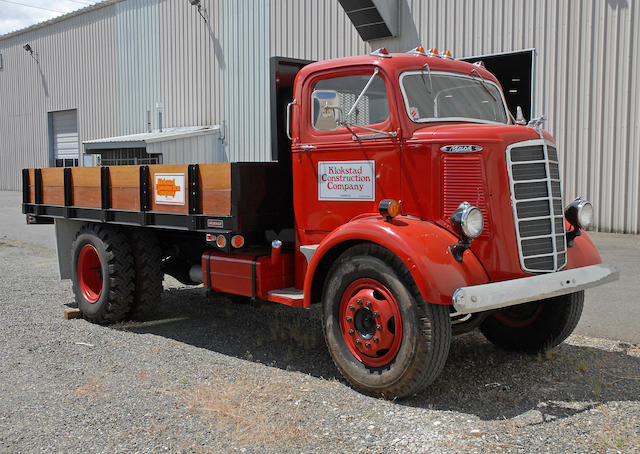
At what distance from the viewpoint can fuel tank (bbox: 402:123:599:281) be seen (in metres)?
4.74

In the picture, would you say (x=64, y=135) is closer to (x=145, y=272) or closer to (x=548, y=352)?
(x=145, y=272)

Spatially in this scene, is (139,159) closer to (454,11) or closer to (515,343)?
(454,11)

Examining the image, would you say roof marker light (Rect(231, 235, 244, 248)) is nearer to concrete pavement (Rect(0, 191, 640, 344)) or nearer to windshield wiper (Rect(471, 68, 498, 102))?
windshield wiper (Rect(471, 68, 498, 102))

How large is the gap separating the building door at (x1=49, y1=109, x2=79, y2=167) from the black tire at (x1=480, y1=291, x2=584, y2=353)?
23722mm

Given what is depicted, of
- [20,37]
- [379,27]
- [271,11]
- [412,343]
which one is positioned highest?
[20,37]

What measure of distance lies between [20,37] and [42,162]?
5802 millimetres

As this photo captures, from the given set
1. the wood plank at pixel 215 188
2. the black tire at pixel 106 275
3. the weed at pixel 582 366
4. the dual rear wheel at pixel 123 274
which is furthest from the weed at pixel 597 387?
the black tire at pixel 106 275

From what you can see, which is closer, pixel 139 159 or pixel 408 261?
pixel 408 261

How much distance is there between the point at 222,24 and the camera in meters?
19.6

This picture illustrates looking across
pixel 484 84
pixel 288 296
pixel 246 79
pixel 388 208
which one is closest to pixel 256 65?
pixel 246 79

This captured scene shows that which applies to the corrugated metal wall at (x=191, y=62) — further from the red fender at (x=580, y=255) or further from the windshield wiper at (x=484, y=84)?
the red fender at (x=580, y=255)

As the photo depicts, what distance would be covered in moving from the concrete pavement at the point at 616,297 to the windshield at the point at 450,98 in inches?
99.4

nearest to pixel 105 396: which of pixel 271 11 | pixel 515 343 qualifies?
pixel 515 343

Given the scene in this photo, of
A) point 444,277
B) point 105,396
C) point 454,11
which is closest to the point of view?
point 444,277
